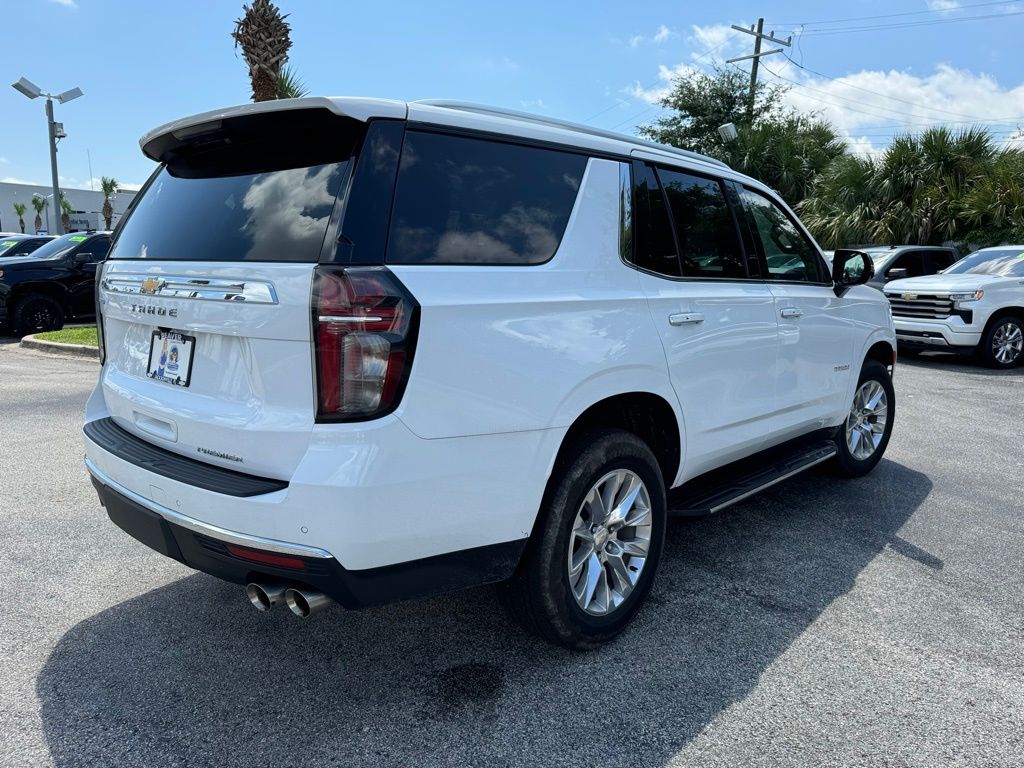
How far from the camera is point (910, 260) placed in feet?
42.6

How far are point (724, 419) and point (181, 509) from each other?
2.36 metres

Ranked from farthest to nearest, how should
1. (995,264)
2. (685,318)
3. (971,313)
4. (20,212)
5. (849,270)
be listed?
(20,212) < (995,264) < (971,313) < (849,270) < (685,318)

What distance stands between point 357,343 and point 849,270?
3.63 m

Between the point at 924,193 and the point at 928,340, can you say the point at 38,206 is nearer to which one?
the point at 924,193

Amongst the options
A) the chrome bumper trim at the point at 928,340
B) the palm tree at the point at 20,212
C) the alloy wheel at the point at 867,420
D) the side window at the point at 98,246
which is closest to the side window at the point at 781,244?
the alloy wheel at the point at 867,420

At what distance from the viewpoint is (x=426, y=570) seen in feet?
7.73

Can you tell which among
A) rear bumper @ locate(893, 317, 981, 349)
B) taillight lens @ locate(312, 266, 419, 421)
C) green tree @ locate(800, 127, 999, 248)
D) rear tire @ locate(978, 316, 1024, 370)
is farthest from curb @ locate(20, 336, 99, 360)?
green tree @ locate(800, 127, 999, 248)

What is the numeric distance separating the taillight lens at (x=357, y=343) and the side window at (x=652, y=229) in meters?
1.26

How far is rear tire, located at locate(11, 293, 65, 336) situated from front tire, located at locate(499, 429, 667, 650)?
512 inches

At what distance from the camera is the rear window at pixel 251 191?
2330 mm

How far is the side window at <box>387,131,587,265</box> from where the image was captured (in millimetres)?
2340

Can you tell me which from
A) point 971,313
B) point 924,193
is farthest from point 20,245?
point 924,193

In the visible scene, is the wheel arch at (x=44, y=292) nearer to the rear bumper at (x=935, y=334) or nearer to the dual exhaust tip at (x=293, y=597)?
the dual exhaust tip at (x=293, y=597)

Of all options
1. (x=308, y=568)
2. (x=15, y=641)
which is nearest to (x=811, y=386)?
(x=308, y=568)
